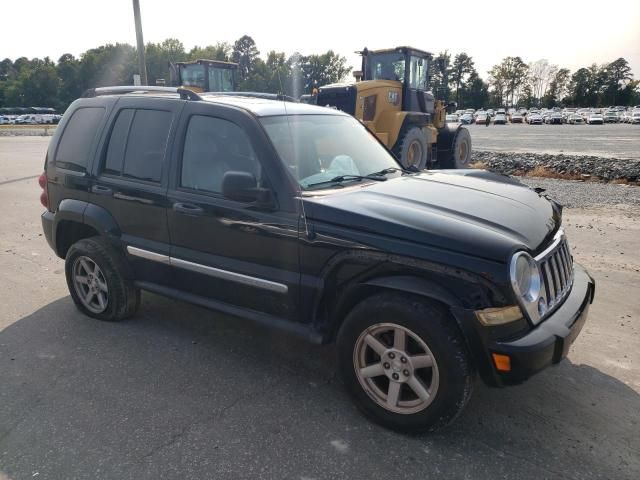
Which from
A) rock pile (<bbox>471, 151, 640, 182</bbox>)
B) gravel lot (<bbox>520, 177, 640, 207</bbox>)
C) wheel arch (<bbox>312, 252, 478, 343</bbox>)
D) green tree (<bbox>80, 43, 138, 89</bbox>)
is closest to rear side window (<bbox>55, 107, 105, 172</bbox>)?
wheel arch (<bbox>312, 252, 478, 343</bbox>)

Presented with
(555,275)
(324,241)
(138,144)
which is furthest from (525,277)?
(138,144)

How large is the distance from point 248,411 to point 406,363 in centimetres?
106

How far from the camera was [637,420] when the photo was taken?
10.1 ft

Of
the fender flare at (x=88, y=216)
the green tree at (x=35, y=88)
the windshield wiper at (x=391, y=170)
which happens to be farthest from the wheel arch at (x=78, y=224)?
the green tree at (x=35, y=88)

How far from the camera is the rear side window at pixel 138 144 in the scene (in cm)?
394

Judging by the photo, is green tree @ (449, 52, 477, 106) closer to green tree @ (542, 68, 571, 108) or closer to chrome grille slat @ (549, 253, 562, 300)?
green tree @ (542, 68, 571, 108)

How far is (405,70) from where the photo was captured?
12422 mm

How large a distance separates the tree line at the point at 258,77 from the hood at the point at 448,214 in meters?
82.7

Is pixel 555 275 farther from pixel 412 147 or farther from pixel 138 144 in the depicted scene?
pixel 412 147

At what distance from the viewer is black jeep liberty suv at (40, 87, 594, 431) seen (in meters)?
2.73

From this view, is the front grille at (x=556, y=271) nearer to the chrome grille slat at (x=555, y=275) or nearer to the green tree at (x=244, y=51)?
the chrome grille slat at (x=555, y=275)

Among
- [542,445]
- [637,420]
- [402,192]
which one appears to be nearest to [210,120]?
[402,192]

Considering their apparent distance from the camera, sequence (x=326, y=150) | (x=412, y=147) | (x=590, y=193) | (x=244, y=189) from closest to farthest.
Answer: (x=244, y=189) < (x=326, y=150) < (x=590, y=193) < (x=412, y=147)

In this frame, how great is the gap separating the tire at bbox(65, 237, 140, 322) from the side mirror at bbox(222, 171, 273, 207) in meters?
1.58
